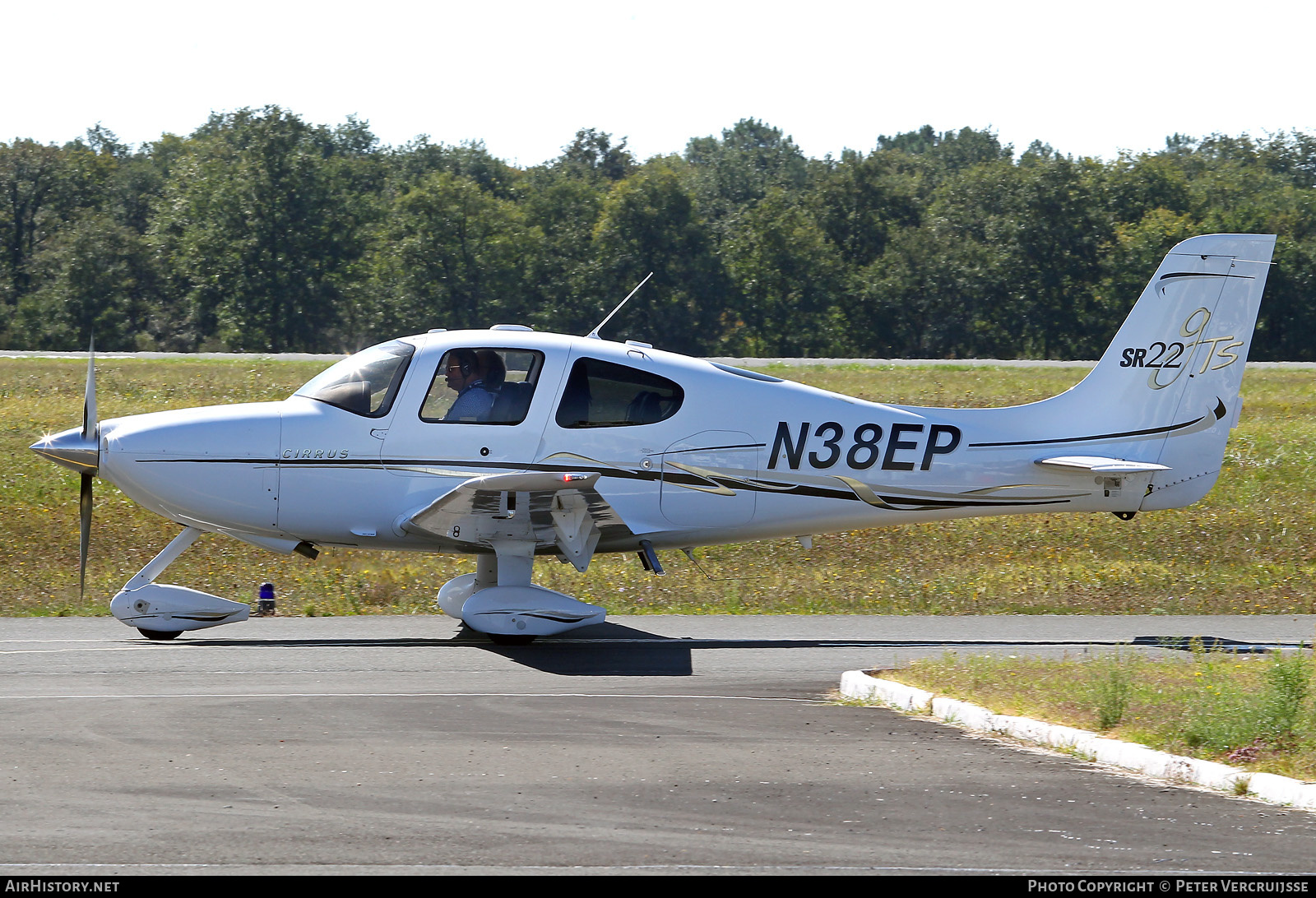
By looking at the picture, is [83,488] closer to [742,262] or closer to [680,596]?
[680,596]

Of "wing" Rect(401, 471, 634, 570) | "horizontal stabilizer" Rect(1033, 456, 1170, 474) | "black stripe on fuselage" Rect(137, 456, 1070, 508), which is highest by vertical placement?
"horizontal stabilizer" Rect(1033, 456, 1170, 474)

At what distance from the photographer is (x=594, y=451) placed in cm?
1134

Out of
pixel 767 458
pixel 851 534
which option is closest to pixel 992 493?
pixel 767 458

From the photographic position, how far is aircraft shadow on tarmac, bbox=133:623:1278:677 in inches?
408

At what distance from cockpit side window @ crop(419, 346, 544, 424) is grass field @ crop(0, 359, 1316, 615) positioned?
3.25 m

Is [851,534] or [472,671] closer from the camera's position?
[472,671]

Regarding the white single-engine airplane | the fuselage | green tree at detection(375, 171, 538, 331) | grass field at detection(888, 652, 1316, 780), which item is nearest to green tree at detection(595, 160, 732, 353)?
green tree at detection(375, 171, 538, 331)

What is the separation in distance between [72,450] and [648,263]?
47.8 m

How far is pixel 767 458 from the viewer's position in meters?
11.7

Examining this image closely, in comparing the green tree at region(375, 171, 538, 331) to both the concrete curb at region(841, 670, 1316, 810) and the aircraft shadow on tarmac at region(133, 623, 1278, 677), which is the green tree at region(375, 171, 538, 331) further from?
the concrete curb at region(841, 670, 1316, 810)

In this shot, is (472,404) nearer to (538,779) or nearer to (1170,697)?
(538,779)

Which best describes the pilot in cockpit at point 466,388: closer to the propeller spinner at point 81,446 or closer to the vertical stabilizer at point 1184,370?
the propeller spinner at point 81,446
